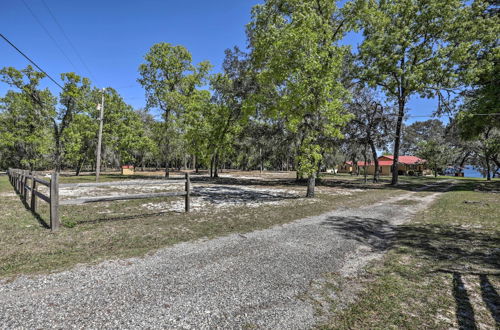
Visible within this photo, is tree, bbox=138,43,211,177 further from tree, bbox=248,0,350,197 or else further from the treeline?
tree, bbox=248,0,350,197

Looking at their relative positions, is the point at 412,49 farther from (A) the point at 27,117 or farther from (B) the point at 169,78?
(A) the point at 27,117

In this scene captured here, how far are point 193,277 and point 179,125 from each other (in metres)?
23.9

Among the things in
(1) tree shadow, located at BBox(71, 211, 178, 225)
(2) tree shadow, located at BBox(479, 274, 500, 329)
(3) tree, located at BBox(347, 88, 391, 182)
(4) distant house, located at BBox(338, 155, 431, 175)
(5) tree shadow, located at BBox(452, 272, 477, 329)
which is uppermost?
(3) tree, located at BBox(347, 88, 391, 182)

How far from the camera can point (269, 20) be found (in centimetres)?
1606

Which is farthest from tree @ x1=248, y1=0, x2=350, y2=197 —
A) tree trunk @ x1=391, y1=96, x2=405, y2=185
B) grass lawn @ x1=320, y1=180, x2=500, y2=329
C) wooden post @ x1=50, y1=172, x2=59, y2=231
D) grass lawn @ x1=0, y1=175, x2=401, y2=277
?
tree trunk @ x1=391, y1=96, x2=405, y2=185

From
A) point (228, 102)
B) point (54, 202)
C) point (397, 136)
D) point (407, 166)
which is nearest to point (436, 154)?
point (407, 166)

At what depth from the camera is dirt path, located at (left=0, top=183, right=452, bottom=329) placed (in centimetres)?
259

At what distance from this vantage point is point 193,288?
3260 millimetres

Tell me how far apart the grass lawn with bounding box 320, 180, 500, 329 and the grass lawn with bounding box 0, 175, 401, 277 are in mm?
3430

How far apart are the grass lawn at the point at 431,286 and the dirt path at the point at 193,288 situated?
1.53 feet

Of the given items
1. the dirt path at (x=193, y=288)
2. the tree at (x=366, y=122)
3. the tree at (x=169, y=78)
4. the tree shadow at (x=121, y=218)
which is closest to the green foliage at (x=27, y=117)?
the tree at (x=169, y=78)

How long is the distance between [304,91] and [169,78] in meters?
20.8

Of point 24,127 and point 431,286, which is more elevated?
point 24,127

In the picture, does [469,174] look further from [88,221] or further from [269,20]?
[88,221]
